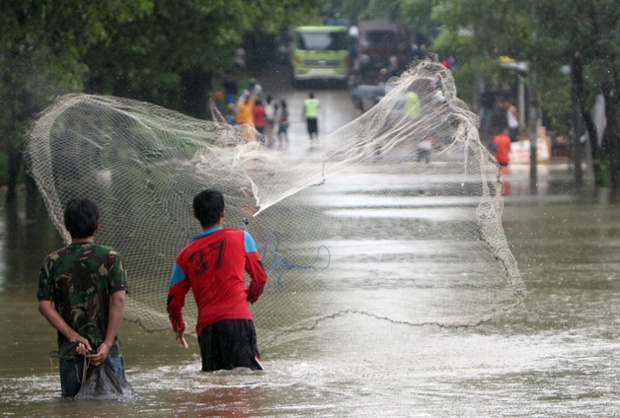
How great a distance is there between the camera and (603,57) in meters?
26.5

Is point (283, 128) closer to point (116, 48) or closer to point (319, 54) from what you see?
point (319, 54)

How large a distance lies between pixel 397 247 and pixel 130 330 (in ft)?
19.1

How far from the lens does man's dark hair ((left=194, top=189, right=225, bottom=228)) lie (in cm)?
713

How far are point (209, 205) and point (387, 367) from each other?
6.88 ft

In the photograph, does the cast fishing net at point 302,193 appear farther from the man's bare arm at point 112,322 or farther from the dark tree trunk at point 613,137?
the dark tree trunk at point 613,137

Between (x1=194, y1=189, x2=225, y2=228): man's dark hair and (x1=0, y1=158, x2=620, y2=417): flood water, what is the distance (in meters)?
0.92

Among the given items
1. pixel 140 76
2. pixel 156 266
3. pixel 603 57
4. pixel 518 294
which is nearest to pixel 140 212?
pixel 156 266

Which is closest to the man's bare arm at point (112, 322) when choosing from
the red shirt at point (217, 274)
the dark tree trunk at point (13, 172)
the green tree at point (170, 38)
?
the red shirt at point (217, 274)

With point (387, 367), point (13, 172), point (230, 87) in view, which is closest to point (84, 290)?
point (387, 367)

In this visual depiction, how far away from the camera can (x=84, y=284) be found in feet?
21.3

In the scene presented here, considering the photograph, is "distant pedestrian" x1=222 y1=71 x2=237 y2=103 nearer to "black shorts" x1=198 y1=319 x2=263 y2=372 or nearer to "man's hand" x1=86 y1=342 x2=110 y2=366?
"black shorts" x1=198 y1=319 x2=263 y2=372

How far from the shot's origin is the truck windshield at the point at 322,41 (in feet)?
175

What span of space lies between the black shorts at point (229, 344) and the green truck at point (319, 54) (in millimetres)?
46040

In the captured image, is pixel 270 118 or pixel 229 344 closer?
pixel 229 344
